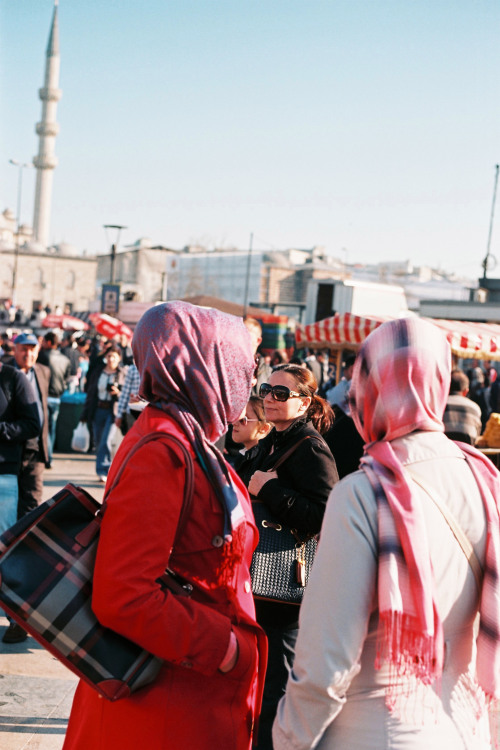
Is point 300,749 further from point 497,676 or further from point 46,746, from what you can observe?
point 46,746

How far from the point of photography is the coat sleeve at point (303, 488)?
128 inches

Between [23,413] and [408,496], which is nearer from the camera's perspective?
[408,496]

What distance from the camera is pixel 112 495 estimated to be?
6.35ft

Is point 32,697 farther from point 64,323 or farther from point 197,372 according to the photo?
point 64,323

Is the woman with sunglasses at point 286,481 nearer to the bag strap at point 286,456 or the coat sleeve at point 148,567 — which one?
the bag strap at point 286,456

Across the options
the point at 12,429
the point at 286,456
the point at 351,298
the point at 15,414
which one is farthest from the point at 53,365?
the point at 351,298

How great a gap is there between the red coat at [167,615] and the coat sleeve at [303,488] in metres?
1.12

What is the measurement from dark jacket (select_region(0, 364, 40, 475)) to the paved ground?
1.17 m

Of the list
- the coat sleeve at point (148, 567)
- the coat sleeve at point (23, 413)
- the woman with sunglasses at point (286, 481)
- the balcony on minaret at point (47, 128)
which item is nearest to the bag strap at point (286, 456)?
the woman with sunglasses at point (286, 481)

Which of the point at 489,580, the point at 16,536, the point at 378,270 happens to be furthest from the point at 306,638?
the point at 378,270

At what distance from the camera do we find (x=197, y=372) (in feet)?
6.81

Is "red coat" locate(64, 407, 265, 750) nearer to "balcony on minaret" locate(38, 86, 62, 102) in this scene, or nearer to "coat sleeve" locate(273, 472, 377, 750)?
"coat sleeve" locate(273, 472, 377, 750)

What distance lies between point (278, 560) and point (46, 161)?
97400mm

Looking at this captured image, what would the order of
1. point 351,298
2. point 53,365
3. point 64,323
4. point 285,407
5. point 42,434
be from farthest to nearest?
point 351,298 → point 64,323 → point 53,365 → point 42,434 → point 285,407
